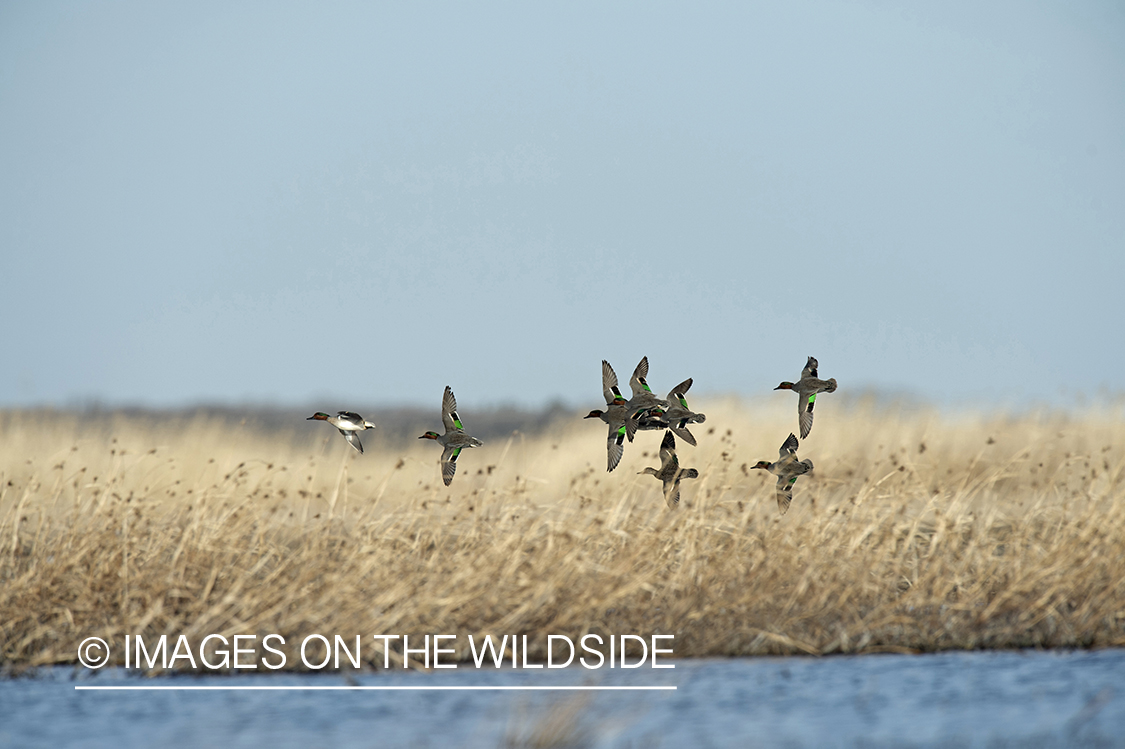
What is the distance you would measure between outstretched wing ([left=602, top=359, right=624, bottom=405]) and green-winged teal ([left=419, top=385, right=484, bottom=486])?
0.65 meters

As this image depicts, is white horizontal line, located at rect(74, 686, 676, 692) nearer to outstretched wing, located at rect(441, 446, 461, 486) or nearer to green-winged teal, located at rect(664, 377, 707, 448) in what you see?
outstretched wing, located at rect(441, 446, 461, 486)

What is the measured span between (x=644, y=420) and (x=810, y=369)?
3.15 feet

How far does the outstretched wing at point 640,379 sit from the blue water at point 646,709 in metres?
A: 2.63

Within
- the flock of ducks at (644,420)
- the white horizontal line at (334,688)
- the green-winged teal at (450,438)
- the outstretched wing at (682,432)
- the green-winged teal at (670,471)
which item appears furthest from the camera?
the white horizontal line at (334,688)

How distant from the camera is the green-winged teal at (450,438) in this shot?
531 centimetres

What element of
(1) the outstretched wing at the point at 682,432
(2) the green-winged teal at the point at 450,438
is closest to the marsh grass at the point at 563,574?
(2) the green-winged teal at the point at 450,438

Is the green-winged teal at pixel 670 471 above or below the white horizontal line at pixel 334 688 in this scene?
above

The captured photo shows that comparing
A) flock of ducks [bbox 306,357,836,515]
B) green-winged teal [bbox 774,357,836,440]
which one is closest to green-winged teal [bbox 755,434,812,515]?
flock of ducks [bbox 306,357,836,515]

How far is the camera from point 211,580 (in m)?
9.91

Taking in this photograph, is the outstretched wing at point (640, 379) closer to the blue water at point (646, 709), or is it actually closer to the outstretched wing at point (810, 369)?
the outstretched wing at point (810, 369)

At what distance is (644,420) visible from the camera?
5121mm

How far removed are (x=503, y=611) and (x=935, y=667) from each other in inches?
134

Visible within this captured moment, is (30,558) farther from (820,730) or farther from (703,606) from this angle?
(820,730)

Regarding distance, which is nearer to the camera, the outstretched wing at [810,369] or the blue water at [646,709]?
the outstretched wing at [810,369]
